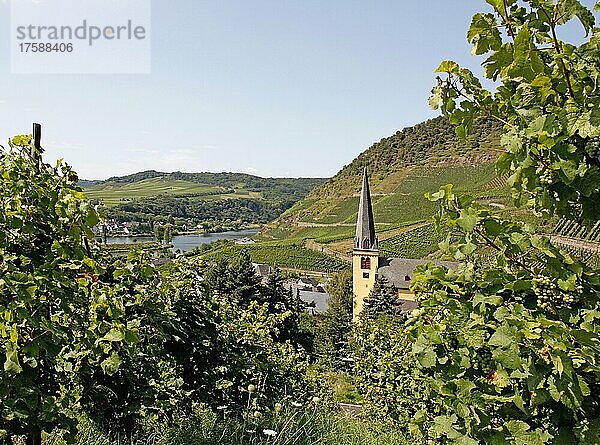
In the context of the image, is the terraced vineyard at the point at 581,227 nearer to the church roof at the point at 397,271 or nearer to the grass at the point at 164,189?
the church roof at the point at 397,271

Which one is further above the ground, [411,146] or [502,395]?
[411,146]

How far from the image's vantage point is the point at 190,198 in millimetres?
154375

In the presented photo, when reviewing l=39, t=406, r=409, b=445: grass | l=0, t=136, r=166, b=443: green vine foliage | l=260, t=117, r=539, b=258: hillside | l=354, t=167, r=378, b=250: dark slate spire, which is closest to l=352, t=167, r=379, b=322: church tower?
l=354, t=167, r=378, b=250: dark slate spire

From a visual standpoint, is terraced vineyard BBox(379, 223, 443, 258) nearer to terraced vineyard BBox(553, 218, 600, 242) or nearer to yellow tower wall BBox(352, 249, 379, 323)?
yellow tower wall BBox(352, 249, 379, 323)

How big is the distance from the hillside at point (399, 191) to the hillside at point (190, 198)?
34.4 meters

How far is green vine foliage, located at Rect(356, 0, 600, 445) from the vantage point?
159 cm

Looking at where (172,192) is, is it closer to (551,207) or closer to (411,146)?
(411,146)

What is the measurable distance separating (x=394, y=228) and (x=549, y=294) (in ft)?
223

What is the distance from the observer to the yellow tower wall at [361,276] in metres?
45.1

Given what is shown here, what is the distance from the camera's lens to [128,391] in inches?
160

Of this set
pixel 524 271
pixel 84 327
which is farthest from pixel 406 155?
pixel 524 271

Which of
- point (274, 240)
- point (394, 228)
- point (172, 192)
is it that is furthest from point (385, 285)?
point (172, 192)

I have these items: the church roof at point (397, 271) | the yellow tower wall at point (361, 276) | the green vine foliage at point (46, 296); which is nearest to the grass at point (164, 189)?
the church roof at point (397, 271)

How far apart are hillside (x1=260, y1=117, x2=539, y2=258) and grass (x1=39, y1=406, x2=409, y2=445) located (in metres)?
45.4
